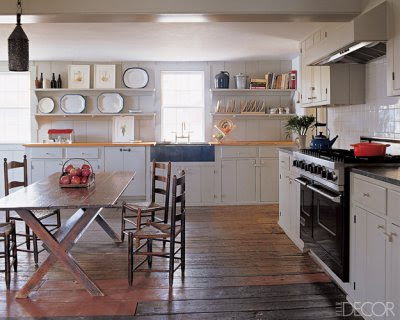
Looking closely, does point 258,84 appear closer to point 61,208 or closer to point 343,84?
point 343,84

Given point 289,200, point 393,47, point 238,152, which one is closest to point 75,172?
point 289,200

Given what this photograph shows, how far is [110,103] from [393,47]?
505cm

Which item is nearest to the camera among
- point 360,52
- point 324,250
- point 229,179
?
point 324,250

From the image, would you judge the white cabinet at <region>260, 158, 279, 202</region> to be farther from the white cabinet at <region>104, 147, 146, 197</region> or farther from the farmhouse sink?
the white cabinet at <region>104, 147, 146, 197</region>

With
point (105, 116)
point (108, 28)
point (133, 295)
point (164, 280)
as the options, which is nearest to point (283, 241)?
point (164, 280)

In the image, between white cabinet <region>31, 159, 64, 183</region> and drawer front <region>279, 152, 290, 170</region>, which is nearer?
drawer front <region>279, 152, 290, 170</region>

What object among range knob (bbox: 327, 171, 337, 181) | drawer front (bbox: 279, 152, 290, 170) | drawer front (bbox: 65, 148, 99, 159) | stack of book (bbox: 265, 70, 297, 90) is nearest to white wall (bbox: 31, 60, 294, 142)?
stack of book (bbox: 265, 70, 297, 90)

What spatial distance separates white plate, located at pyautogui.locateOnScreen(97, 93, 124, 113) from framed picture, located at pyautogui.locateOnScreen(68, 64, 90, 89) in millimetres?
350

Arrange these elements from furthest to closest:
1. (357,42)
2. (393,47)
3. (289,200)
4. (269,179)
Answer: (269,179) → (289,200) → (357,42) → (393,47)

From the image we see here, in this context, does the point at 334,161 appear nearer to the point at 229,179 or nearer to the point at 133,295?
the point at 133,295

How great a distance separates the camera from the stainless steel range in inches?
125

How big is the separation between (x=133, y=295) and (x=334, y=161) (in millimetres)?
1783

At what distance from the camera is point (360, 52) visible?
13.6ft

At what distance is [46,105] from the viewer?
7.48 meters
